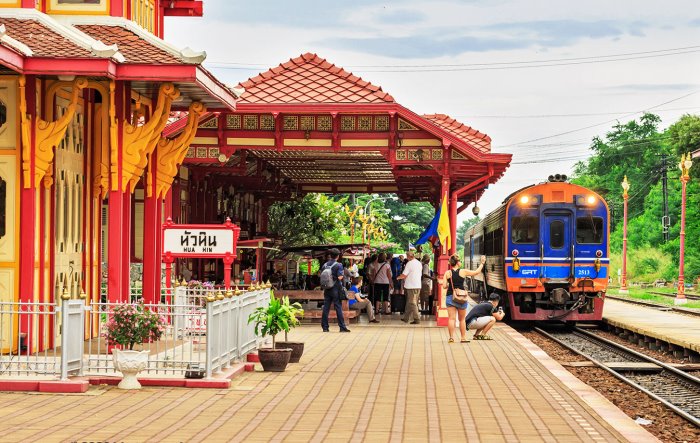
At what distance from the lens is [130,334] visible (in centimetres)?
1376

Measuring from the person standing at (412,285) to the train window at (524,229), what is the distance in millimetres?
3228

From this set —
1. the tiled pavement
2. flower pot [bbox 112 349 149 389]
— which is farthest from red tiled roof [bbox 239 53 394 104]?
flower pot [bbox 112 349 149 389]

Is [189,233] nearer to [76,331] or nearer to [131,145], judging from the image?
[131,145]

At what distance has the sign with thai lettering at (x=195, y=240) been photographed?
1725cm

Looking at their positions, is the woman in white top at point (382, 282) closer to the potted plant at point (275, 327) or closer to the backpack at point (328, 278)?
the backpack at point (328, 278)

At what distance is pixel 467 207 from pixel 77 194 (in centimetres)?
1689

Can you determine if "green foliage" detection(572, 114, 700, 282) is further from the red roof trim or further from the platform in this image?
the red roof trim

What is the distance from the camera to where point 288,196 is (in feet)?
135

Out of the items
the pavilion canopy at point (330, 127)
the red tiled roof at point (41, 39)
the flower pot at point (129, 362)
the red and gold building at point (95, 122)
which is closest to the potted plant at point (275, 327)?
the red and gold building at point (95, 122)

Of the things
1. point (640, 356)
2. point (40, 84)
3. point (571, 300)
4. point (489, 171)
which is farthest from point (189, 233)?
point (571, 300)

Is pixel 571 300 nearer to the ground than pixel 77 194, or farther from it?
nearer to the ground

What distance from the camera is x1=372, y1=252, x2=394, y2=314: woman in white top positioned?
29516mm

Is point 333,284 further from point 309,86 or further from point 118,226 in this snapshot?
point 118,226

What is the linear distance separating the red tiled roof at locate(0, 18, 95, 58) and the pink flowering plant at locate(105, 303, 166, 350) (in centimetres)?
327
